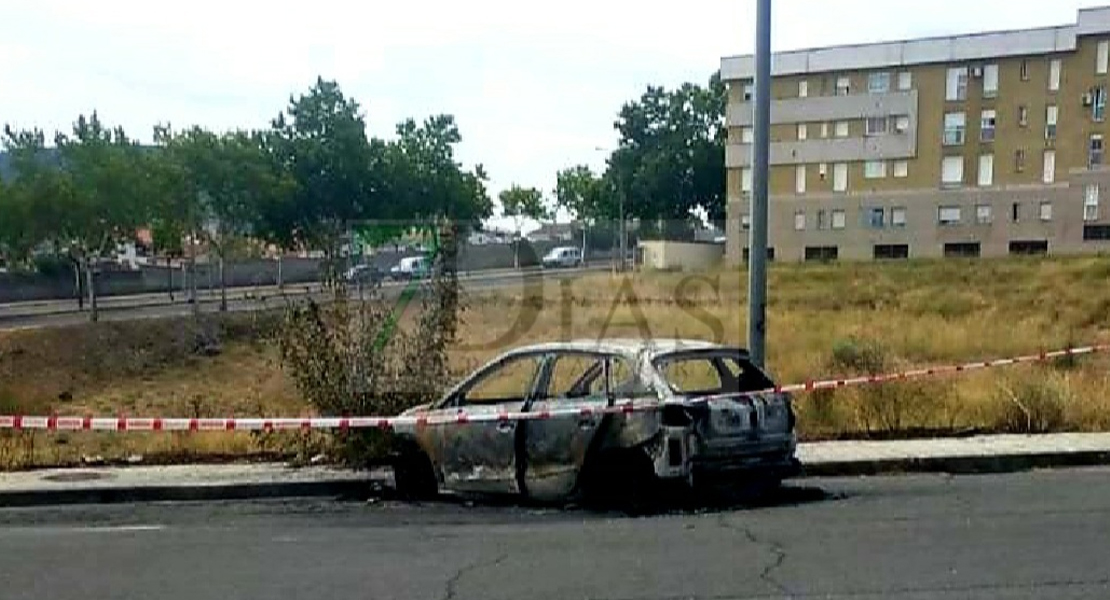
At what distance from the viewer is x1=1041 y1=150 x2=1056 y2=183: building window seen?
63812 millimetres

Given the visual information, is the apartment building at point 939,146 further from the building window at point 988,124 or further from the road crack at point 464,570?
the road crack at point 464,570

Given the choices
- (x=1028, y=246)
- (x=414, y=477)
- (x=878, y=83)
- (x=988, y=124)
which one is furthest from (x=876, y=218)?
(x=414, y=477)

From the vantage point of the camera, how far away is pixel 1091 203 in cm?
6166

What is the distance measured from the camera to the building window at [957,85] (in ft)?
218

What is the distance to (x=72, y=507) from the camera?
9953mm

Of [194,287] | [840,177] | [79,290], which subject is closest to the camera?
[194,287]

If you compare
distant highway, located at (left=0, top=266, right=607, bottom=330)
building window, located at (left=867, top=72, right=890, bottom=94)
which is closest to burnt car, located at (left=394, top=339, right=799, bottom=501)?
distant highway, located at (left=0, top=266, right=607, bottom=330)

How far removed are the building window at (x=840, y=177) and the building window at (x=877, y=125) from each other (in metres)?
2.72

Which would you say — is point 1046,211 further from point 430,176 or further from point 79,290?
point 79,290

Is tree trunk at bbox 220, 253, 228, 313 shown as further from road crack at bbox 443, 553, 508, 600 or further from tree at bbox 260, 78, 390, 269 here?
road crack at bbox 443, 553, 508, 600

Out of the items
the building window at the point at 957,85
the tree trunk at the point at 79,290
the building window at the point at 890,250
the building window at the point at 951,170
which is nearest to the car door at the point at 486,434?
the tree trunk at the point at 79,290

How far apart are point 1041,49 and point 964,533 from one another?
6512cm

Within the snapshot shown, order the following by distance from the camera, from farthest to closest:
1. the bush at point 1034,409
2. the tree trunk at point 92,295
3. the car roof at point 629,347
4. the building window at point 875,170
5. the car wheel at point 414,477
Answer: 1. the building window at point 875,170
2. the tree trunk at point 92,295
3. the bush at point 1034,409
4. the car wheel at point 414,477
5. the car roof at point 629,347

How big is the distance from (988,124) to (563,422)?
6422 cm
